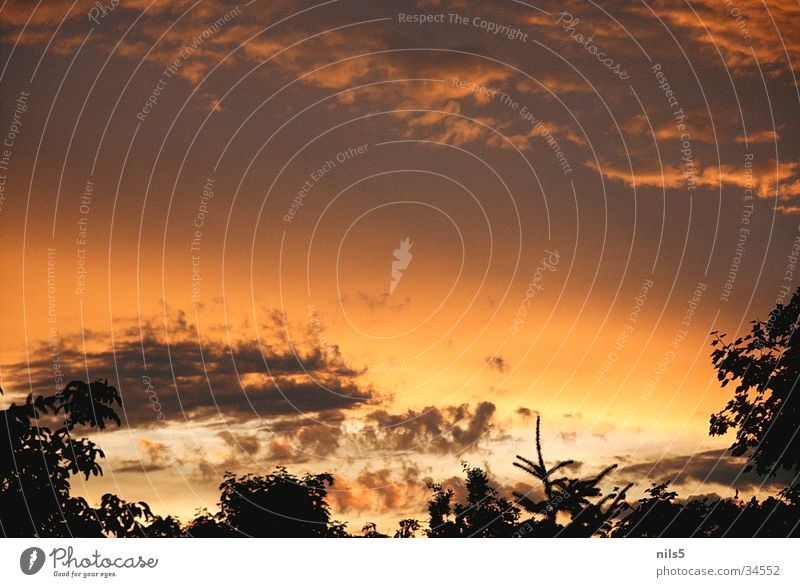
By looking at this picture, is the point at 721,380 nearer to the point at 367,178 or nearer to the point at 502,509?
the point at 502,509

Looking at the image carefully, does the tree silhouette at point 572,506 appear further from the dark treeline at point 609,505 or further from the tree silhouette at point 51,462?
the tree silhouette at point 51,462

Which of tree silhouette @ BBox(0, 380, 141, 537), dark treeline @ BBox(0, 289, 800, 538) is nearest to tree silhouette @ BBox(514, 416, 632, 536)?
dark treeline @ BBox(0, 289, 800, 538)

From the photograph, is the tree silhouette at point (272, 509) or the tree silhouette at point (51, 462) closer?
the tree silhouette at point (51, 462)

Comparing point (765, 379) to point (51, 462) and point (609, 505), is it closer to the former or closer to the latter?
point (609, 505)

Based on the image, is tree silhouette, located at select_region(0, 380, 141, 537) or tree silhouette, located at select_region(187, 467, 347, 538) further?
tree silhouette, located at select_region(187, 467, 347, 538)

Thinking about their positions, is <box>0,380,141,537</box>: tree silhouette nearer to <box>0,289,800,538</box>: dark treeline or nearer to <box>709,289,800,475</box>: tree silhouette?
<box>0,289,800,538</box>: dark treeline

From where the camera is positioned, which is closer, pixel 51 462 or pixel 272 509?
pixel 51 462

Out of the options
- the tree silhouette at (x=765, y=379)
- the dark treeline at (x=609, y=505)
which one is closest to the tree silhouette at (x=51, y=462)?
the dark treeline at (x=609, y=505)

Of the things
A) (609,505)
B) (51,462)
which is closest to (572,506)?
(609,505)

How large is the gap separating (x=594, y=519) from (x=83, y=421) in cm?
995

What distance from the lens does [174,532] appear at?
66.3ft

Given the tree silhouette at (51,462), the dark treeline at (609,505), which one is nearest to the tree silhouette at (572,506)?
the dark treeline at (609,505)

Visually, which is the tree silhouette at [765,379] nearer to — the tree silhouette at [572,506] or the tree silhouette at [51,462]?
the tree silhouette at [572,506]
